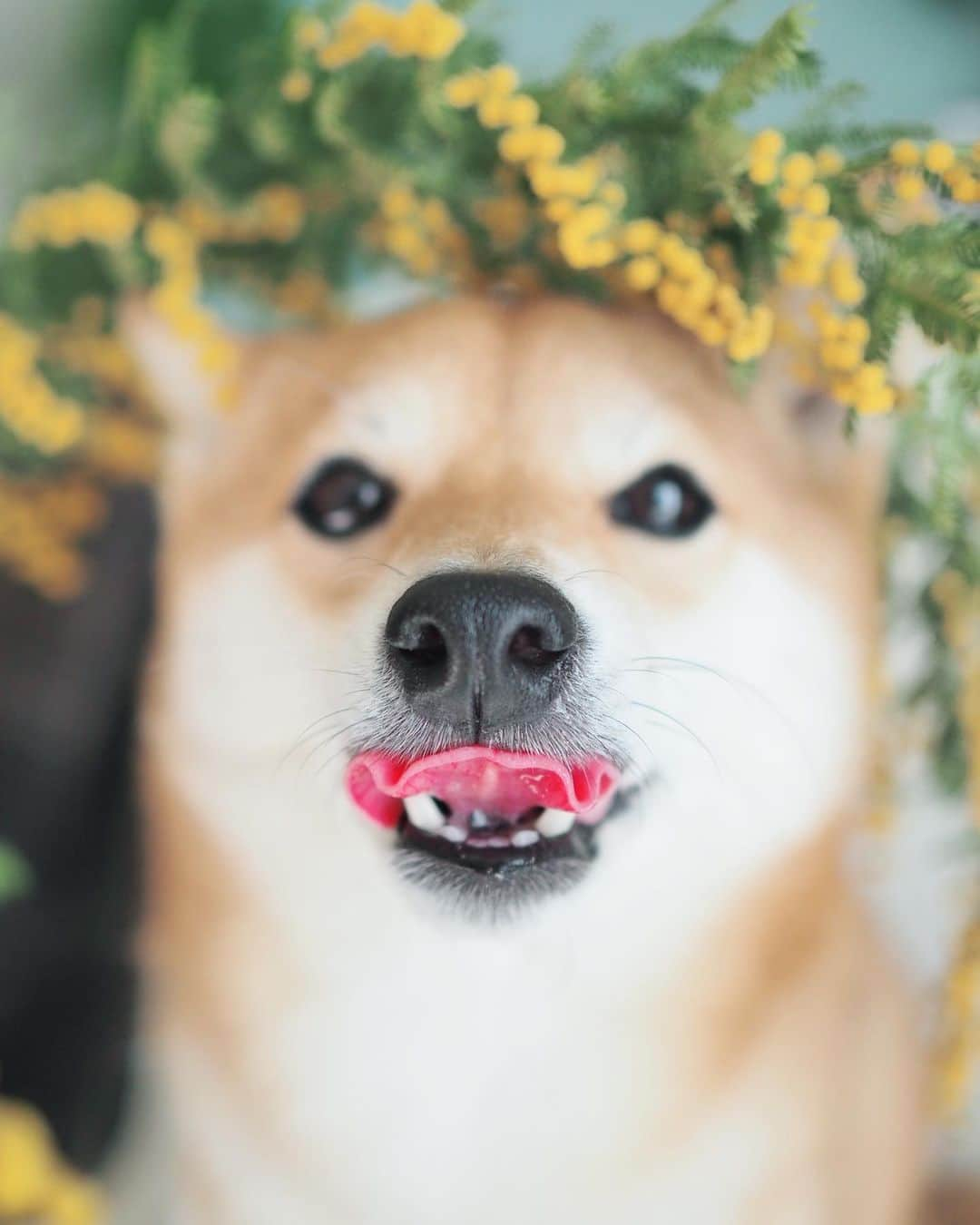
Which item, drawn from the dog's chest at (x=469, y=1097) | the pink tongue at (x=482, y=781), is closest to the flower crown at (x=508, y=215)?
the pink tongue at (x=482, y=781)

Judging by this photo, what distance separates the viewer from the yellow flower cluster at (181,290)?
3.69 ft

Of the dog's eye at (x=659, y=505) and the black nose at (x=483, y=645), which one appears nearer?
the black nose at (x=483, y=645)

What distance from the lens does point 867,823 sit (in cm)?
132

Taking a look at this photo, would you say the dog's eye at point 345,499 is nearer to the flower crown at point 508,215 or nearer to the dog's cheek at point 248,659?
the dog's cheek at point 248,659

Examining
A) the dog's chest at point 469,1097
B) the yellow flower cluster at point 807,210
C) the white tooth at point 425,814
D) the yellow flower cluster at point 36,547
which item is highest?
the yellow flower cluster at point 807,210

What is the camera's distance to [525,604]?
850 mm

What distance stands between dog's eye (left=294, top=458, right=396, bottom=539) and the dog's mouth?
1.03 feet

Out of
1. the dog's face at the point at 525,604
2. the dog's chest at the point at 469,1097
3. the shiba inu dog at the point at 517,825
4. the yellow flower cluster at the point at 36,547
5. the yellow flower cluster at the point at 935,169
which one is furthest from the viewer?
the yellow flower cluster at the point at 36,547

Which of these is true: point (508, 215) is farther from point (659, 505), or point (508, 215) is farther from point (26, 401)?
point (26, 401)

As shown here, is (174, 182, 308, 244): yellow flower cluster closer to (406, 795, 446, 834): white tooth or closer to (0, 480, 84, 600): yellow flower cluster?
(0, 480, 84, 600): yellow flower cluster

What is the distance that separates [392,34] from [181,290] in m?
0.34

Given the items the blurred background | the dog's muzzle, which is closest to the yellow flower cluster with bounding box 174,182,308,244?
the blurred background

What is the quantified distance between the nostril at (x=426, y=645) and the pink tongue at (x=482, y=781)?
76 mm

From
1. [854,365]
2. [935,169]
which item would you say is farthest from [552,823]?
[935,169]
